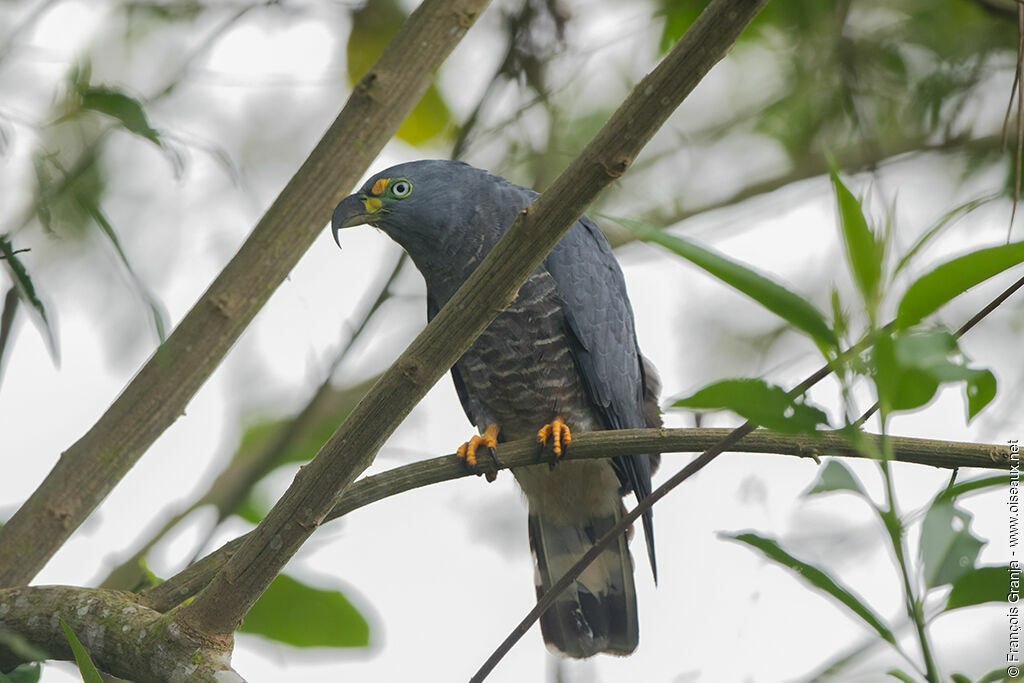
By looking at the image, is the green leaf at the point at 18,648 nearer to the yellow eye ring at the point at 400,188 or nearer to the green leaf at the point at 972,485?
the green leaf at the point at 972,485

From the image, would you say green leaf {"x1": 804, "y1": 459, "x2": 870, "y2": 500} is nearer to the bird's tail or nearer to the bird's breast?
the bird's breast

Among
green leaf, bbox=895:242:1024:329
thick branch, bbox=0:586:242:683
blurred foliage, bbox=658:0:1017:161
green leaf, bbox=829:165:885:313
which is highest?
blurred foliage, bbox=658:0:1017:161

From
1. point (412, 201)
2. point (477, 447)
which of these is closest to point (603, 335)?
point (477, 447)

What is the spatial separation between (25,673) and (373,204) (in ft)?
7.04

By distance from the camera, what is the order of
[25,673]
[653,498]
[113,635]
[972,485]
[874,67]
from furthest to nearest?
[874,67] < [25,673] < [113,635] < [653,498] < [972,485]

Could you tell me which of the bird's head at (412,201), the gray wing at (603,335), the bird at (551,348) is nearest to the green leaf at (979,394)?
the bird at (551,348)

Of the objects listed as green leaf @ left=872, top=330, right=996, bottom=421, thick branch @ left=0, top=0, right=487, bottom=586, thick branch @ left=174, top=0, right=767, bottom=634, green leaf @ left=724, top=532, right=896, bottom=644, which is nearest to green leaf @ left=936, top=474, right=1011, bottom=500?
green leaf @ left=724, top=532, right=896, bottom=644

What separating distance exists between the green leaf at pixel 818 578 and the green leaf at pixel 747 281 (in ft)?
1.53

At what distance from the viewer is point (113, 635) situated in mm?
2148

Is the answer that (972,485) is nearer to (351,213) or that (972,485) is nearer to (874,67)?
(351,213)

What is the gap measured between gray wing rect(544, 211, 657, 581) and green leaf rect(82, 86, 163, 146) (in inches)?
77.1

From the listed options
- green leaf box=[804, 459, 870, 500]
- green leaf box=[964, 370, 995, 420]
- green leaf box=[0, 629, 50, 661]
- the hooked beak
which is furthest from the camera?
Result: the hooked beak

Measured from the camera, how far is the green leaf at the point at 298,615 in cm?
288

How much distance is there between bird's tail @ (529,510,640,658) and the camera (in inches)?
162
